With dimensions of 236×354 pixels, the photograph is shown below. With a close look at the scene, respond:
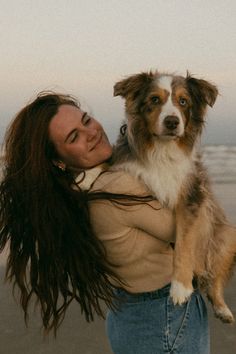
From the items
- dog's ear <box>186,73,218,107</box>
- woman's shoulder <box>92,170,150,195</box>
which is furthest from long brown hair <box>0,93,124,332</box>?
dog's ear <box>186,73,218,107</box>

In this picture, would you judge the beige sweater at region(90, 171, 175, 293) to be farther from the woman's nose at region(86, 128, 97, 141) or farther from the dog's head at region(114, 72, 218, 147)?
the dog's head at region(114, 72, 218, 147)

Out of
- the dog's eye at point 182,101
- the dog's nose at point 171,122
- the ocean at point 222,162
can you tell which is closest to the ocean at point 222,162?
the ocean at point 222,162

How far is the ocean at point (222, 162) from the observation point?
1430cm

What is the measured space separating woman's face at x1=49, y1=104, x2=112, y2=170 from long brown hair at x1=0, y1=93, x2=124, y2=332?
0.16ft

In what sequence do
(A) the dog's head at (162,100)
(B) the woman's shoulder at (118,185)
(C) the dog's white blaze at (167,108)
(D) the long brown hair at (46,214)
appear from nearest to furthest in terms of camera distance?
(B) the woman's shoulder at (118,185), (D) the long brown hair at (46,214), (C) the dog's white blaze at (167,108), (A) the dog's head at (162,100)

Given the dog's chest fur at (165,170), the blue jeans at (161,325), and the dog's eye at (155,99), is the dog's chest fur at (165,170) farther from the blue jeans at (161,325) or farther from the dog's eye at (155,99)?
the blue jeans at (161,325)

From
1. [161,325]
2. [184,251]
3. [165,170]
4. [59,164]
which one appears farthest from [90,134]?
[161,325]

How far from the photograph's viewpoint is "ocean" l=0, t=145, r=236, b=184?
46.9ft

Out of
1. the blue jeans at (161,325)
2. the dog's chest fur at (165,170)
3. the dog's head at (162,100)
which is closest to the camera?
the blue jeans at (161,325)

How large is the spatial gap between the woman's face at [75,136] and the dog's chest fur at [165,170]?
1.08 feet

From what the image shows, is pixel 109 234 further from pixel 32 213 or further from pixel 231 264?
pixel 231 264

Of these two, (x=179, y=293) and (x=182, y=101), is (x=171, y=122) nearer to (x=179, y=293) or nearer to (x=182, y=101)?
(x=182, y=101)

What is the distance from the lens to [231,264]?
3398 mm

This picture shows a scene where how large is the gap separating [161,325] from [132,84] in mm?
1636
